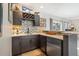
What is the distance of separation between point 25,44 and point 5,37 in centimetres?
35

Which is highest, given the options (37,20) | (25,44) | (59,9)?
(59,9)

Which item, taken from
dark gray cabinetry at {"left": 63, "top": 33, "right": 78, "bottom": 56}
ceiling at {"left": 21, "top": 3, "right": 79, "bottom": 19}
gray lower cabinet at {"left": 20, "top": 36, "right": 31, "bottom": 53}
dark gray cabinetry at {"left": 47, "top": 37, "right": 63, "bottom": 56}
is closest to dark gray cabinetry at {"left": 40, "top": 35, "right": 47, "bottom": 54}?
dark gray cabinetry at {"left": 47, "top": 37, "right": 63, "bottom": 56}

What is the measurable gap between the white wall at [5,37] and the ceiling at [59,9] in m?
0.43

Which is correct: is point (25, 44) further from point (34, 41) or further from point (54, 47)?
point (54, 47)

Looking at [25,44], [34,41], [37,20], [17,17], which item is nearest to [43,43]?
[34,41]

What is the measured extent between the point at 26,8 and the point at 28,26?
1.00 ft

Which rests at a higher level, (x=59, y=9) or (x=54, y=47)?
(x=59, y=9)

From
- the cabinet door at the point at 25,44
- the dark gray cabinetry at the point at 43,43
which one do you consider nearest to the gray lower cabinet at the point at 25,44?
the cabinet door at the point at 25,44

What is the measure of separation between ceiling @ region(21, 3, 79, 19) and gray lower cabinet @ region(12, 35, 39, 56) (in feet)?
1.53

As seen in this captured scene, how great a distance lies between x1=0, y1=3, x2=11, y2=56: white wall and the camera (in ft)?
5.41

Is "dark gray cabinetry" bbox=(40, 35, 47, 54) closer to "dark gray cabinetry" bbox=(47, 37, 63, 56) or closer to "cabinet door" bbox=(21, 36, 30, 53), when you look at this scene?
"dark gray cabinetry" bbox=(47, 37, 63, 56)

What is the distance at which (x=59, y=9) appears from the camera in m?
1.71

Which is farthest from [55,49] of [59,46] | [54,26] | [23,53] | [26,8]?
[26,8]

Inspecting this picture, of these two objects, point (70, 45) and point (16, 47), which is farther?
point (16, 47)
